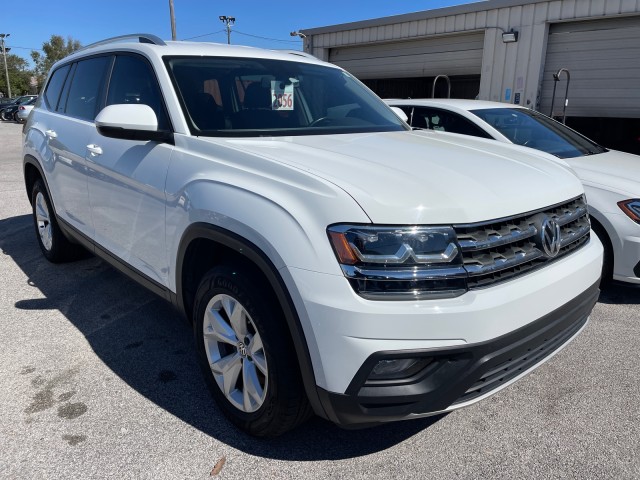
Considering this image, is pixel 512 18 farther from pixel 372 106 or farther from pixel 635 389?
pixel 635 389

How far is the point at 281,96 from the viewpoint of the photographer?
10.6 ft

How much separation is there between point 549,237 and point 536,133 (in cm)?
361

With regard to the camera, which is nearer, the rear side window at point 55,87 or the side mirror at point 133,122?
the side mirror at point 133,122

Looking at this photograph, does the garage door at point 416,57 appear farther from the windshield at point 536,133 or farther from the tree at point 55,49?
the tree at point 55,49

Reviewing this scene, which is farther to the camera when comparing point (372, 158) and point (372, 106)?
point (372, 106)

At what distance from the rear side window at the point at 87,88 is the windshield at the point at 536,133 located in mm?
3668

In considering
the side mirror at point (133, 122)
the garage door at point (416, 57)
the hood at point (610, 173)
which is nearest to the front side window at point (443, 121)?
the hood at point (610, 173)

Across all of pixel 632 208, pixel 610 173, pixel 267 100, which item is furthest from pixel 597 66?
pixel 267 100

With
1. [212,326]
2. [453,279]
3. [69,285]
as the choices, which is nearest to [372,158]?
[453,279]

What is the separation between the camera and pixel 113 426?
252 centimetres

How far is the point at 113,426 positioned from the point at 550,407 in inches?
86.2

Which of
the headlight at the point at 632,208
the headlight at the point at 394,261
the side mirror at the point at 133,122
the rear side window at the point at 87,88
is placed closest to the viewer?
the headlight at the point at 394,261

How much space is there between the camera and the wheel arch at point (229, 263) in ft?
6.50

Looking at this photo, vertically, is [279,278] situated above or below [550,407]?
above
